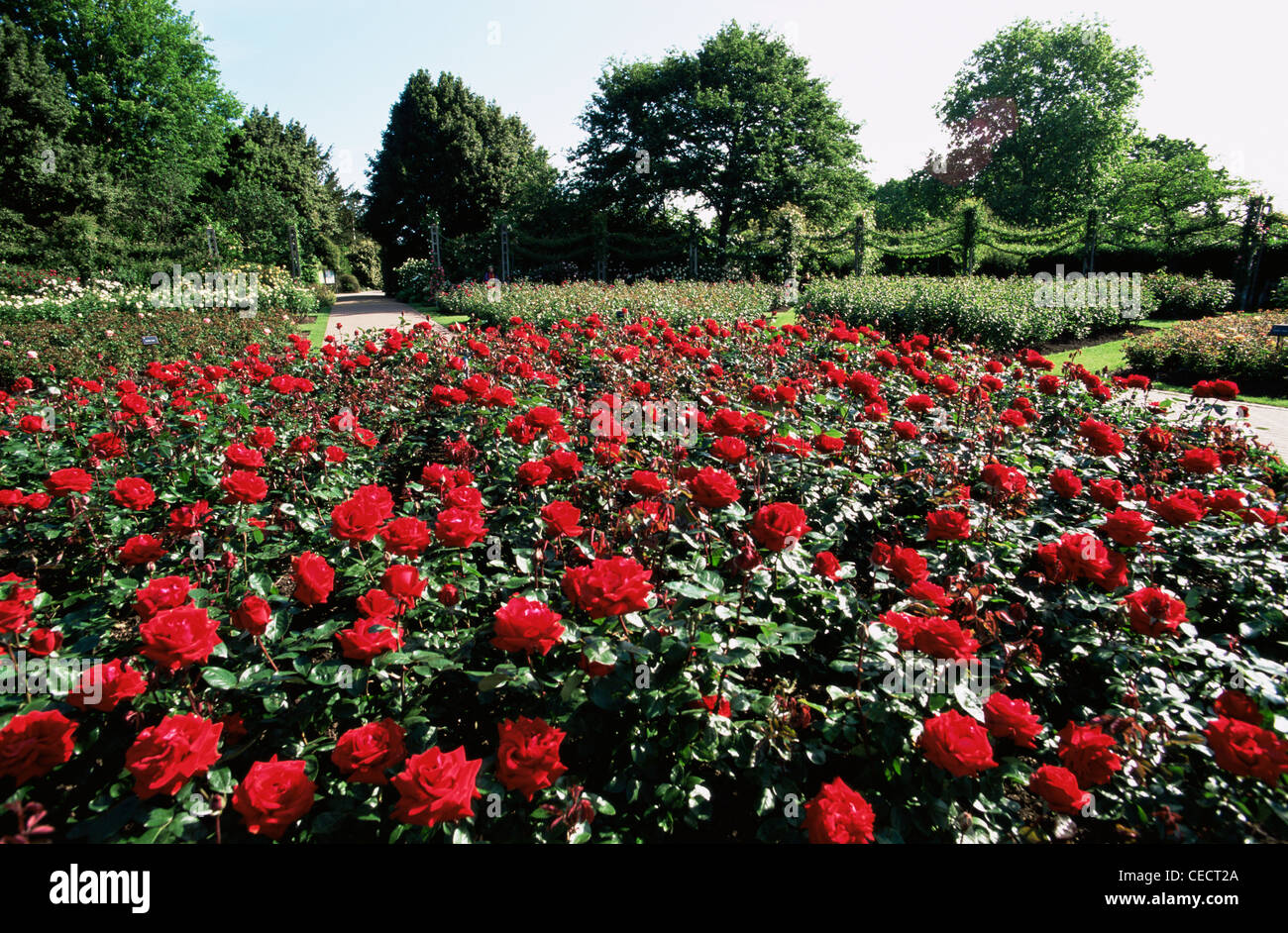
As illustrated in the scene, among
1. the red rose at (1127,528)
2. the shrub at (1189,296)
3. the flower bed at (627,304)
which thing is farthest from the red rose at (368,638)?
the shrub at (1189,296)

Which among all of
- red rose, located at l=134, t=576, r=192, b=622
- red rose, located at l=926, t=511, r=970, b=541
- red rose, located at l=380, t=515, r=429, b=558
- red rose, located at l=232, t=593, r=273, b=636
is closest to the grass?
red rose, located at l=926, t=511, r=970, b=541

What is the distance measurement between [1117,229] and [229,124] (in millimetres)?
40451

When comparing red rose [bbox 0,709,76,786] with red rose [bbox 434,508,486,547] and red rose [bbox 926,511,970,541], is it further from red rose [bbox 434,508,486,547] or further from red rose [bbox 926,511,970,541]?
red rose [bbox 926,511,970,541]

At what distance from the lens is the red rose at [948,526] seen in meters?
1.91

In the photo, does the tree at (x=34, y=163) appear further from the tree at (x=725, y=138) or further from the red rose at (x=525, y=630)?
the red rose at (x=525, y=630)

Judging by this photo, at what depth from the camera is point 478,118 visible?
35.4m

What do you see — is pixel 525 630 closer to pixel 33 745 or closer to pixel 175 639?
pixel 175 639

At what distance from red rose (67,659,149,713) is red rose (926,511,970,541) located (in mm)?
2119

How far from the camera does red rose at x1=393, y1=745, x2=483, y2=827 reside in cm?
105

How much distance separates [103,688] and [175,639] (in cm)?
22

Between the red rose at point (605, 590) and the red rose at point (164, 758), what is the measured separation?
0.75 metres

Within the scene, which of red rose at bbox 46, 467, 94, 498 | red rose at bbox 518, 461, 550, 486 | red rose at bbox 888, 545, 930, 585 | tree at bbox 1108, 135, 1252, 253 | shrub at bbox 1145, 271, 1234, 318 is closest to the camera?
red rose at bbox 888, 545, 930, 585

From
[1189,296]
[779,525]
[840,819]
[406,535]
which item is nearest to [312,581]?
[406,535]

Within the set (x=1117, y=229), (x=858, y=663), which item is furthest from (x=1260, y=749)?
(x=1117, y=229)
